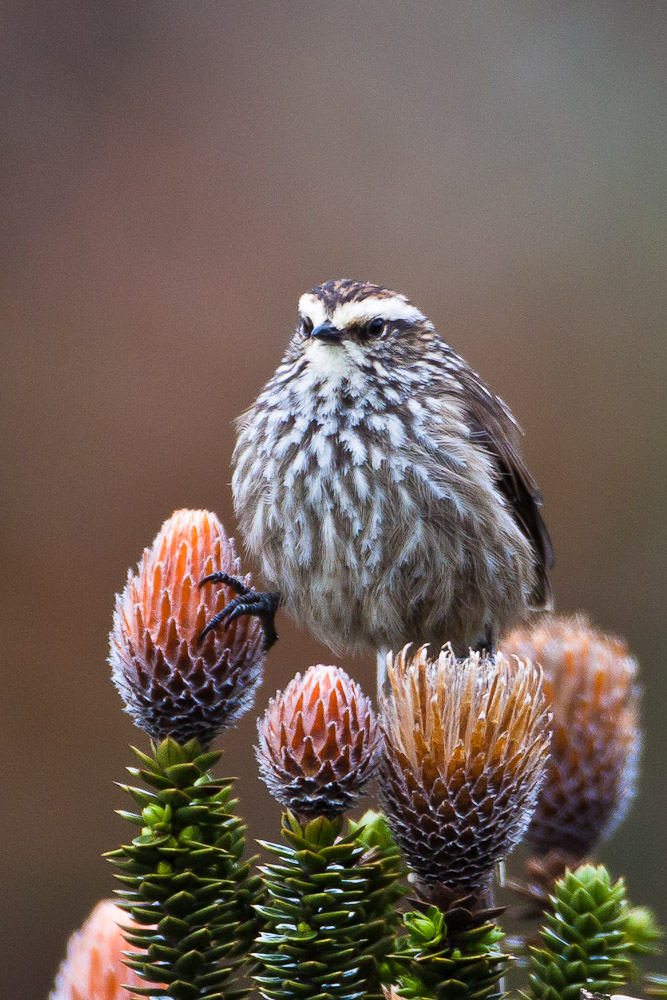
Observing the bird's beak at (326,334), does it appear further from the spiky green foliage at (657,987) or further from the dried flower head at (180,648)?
the spiky green foliage at (657,987)

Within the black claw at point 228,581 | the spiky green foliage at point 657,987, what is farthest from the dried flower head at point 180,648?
the spiky green foliage at point 657,987

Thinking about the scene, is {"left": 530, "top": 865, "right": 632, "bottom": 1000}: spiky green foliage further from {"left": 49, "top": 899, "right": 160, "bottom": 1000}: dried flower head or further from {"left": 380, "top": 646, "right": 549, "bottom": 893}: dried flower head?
{"left": 49, "top": 899, "right": 160, "bottom": 1000}: dried flower head

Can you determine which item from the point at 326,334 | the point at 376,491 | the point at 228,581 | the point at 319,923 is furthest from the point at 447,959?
the point at 326,334

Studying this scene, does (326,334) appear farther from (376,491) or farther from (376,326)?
(376,491)

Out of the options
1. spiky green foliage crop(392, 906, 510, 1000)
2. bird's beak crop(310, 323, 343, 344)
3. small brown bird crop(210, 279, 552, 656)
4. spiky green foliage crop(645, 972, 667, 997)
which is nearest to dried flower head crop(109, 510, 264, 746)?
spiky green foliage crop(392, 906, 510, 1000)

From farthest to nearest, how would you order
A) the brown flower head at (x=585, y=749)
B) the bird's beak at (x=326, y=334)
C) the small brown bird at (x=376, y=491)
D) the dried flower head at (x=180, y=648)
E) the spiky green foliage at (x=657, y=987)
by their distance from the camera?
the bird's beak at (x=326, y=334) < the small brown bird at (x=376, y=491) < the brown flower head at (x=585, y=749) < the dried flower head at (x=180, y=648) < the spiky green foliage at (x=657, y=987)

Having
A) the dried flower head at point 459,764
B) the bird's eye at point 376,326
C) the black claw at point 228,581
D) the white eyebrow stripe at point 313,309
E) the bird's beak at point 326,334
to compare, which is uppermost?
the white eyebrow stripe at point 313,309
